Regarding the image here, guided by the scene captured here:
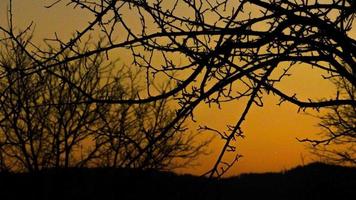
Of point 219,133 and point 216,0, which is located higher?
point 216,0

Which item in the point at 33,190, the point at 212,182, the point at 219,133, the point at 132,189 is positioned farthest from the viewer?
the point at 132,189

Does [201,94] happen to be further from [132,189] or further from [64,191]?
[132,189]

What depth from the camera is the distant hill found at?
24297mm

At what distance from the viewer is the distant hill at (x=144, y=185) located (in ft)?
79.7

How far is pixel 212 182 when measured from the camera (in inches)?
189

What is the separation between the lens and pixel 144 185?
27766 mm

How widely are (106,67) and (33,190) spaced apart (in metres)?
6.78

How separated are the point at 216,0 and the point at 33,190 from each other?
19.4m

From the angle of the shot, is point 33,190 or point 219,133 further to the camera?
point 33,190

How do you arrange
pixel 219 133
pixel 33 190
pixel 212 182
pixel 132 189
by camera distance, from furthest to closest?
1. pixel 132 189
2. pixel 33 190
3. pixel 219 133
4. pixel 212 182

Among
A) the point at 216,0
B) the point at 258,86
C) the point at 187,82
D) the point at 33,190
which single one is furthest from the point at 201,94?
the point at 33,190

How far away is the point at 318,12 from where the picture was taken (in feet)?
18.9

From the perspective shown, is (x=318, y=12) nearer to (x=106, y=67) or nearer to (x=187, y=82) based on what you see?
(x=187, y=82)

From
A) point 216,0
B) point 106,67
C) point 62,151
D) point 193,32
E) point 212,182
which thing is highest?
point 106,67
